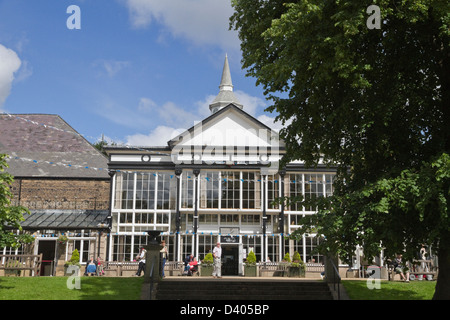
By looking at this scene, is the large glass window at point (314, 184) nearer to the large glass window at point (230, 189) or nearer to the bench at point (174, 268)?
the large glass window at point (230, 189)

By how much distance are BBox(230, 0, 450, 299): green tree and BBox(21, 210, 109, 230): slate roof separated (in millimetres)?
18139

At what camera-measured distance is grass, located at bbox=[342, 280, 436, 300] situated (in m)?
13.9

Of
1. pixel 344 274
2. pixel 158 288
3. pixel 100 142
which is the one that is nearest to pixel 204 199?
pixel 344 274

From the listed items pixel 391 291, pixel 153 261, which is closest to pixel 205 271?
pixel 153 261

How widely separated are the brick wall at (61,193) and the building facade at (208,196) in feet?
15.2

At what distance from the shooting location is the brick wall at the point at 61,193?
103 feet

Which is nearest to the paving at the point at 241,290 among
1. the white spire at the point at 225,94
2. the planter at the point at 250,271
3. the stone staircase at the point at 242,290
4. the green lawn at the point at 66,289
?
the stone staircase at the point at 242,290

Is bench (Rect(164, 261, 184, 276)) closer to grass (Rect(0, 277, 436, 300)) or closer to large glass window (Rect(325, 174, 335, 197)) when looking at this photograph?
grass (Rect(0, 277, 436, 300))

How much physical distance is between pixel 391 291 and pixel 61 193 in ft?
77.3

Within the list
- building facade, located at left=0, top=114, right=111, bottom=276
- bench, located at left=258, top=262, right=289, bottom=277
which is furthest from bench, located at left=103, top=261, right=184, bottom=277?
bench, located at left=258, top=262, right=289, bottom=277

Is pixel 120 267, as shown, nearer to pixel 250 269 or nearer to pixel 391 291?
pixel 250 269

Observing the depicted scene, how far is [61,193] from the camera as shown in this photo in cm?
3166

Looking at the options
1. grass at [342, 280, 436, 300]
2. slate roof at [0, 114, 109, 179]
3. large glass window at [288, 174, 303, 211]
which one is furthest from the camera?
slate roof at [0, 114, 109, 179]

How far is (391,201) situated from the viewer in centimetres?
1077
